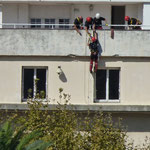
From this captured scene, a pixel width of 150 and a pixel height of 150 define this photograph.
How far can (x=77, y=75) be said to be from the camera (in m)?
36.9

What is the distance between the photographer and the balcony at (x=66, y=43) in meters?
36.5

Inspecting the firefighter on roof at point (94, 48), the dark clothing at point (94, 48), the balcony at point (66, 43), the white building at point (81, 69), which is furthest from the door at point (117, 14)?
the dark clothing at point (94, 48)

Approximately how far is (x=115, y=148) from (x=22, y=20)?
41.5ft

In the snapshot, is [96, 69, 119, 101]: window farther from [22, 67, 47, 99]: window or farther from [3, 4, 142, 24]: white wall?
[3, 4, 142, 24]: white wall

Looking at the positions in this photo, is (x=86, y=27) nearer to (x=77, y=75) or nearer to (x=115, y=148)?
(x=77, y=75)

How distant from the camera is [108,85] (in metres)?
37.0

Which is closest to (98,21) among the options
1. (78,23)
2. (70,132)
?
(78,23)

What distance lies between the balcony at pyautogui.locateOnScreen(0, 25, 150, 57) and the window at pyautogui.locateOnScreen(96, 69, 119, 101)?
0.87 meters

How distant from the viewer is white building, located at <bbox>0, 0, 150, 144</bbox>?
36562mm

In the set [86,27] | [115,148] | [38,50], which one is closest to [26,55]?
[38,50]

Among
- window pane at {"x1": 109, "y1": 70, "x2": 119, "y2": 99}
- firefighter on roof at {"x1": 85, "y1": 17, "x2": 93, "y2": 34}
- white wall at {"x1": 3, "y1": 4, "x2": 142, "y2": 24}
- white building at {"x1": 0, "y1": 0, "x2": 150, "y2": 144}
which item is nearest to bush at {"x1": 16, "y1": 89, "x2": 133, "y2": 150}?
white building at {"x1": 0, "y1": 0, "x2": 150, "y2": 144}

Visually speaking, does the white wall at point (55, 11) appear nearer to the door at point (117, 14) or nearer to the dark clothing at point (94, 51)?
the door at point (117, 14)

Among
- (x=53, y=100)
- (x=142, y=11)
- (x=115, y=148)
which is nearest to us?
(x=115, y=148)

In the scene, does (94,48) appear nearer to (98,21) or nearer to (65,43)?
(65,43)
